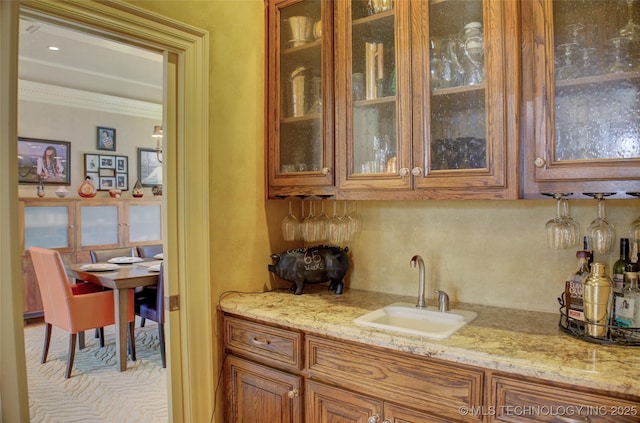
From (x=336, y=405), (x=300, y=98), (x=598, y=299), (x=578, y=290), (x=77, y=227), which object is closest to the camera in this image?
(x=598, y=299)

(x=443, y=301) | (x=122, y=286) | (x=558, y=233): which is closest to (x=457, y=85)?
(x=558, y=233)

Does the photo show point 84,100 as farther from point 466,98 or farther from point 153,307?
point 466,98

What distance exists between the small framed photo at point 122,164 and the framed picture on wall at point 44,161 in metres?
0.59

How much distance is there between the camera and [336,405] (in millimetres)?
1610

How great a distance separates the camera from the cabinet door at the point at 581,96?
134 centimetres

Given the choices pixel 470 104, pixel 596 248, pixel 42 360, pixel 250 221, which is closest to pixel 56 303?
pixel 42 360

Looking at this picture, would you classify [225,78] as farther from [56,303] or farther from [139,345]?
[139,345]

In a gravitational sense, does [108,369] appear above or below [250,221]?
below

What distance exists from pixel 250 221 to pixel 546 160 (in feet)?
4.42

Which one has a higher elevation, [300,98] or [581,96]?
[300,98]

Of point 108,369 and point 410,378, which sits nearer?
point 410,378

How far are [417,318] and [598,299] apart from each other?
0.70 metres

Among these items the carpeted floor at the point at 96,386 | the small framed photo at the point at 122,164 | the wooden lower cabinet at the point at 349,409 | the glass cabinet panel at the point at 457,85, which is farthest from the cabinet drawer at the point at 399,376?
the small framed photo at the point at 122,164

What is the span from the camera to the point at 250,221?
7.08 ft
